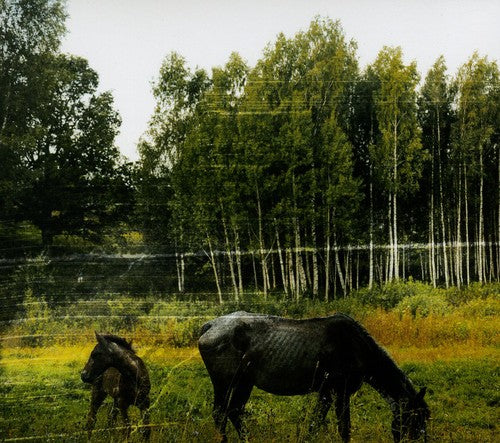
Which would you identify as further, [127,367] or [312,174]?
[312,174]

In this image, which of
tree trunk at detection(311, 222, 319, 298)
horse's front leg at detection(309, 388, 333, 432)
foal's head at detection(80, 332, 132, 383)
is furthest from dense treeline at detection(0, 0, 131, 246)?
horse's front leg at detection(309, 388, 333, 432)

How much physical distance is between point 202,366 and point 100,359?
0.84m

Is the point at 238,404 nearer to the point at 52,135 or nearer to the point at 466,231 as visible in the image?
the point at 466,231

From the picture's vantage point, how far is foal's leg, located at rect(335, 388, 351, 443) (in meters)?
3.93

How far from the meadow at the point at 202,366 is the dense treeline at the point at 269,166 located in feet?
0.77

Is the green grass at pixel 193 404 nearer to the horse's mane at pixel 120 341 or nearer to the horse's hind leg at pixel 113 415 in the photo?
the horse's hind leg at pixel 113 415

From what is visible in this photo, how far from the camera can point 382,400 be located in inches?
162

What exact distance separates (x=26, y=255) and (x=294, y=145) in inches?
99.9

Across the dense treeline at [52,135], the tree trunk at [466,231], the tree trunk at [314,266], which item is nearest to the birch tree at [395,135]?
the tree trunk at [466,231]

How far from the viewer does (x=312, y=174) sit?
4254 mm

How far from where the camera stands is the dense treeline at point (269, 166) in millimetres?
4254

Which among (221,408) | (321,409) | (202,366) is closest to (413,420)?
(321,409)

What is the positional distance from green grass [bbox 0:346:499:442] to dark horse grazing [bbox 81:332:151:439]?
0.08 meters

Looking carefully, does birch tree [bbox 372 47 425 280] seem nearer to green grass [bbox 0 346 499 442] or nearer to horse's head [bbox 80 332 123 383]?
green grass [bbox 0 346 499 442]
